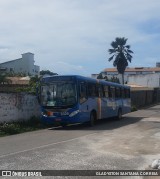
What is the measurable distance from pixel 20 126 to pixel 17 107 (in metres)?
1.62

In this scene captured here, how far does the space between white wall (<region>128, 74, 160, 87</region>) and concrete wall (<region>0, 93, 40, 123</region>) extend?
67.0m

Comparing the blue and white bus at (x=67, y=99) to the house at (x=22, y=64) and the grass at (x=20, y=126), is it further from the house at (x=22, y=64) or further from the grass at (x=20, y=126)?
the house at (x=22, y=64)

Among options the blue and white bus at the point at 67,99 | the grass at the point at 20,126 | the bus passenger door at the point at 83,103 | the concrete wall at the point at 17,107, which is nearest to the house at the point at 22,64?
the concrete wall at the point at 17,107

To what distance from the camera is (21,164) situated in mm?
9875

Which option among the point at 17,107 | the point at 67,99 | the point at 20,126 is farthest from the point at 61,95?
the point at 17,107

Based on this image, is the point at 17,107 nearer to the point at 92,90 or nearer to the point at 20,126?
the point at 20,126

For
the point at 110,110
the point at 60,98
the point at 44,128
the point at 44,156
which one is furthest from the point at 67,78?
the point at 44,156

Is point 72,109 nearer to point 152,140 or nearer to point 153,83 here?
point 152,140

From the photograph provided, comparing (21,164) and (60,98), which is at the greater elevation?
(60,98)

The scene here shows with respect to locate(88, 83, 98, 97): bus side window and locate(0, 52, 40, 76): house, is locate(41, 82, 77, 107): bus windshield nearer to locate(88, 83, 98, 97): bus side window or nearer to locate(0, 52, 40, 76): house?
locate(88, 83, 98, 97): bus side window

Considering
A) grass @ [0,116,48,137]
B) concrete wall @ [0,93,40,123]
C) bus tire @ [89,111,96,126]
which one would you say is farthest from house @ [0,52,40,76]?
grass @ [0,116,48,137]

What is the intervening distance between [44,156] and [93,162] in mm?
1599

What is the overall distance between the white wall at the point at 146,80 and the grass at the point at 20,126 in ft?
223

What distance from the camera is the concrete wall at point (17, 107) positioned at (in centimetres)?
2061
